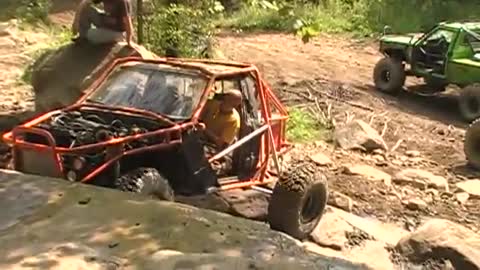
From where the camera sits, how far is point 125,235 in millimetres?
5844

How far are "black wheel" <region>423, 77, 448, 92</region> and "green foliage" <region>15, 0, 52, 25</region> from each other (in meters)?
7.65

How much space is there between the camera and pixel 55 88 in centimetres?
1179

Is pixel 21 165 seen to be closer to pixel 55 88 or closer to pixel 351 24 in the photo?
pixel 55 88

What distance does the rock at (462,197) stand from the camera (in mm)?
11013

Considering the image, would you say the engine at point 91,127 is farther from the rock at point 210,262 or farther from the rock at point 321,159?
the rock at point 321,159

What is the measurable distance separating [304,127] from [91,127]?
6056 millimetres

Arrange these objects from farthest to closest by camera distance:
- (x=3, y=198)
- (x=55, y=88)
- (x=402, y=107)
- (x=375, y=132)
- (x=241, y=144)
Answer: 1. (x=402, y=107)
2. (x=375, y=132)
3. (x=55, y=88)
4. (x=241, y=144)
5. (x=3, y=198)

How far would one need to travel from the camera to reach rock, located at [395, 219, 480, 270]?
8.24m

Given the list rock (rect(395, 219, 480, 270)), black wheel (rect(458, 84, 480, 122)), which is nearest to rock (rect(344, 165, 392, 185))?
rock (rect(395, 219, 480, 270))

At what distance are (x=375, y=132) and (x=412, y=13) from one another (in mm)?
11587

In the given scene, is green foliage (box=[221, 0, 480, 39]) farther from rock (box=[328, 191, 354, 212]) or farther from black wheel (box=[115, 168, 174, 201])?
black wheel (box=[115, 168, 174, 201])

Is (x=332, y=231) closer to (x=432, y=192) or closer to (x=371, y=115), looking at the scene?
(x=432, y=192)

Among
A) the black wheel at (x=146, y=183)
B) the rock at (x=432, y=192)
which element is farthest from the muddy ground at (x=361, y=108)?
the black wheel at (x=146, y=183)

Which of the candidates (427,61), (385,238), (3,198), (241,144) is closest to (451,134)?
(427,61)
